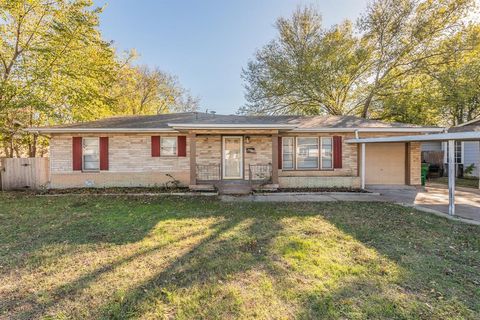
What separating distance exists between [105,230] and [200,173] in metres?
5.75

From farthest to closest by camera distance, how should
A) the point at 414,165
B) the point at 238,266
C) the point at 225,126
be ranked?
the point at 414,165, the point at 225,126, the point at 238,266

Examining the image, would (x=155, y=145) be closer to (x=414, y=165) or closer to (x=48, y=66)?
(x=48, y=66)

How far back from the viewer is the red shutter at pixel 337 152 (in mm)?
11016

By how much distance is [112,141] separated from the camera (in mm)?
10547

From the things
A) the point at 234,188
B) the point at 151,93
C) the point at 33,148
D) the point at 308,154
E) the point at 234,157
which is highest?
the point at 151,93

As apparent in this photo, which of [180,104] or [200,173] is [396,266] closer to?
[200,173]

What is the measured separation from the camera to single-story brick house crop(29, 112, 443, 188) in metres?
10.3

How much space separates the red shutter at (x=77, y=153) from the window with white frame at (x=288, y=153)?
31.0 feet

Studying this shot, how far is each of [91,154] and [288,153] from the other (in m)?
9.31

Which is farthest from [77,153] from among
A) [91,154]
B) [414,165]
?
[414,165]

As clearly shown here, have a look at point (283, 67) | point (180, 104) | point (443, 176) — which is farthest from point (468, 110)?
point (180, 104)

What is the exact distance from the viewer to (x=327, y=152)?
1111 centimetres

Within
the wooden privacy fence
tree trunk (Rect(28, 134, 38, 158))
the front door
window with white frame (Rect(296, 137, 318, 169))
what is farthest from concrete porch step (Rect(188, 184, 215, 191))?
tree trunk (Rect(28, 134, 38, 158))

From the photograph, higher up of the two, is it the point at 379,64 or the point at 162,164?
the point at 379,64
